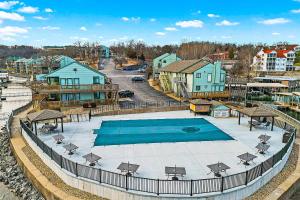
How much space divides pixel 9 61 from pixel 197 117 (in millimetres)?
123314

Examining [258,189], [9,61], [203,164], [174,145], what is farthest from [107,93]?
[9,61]

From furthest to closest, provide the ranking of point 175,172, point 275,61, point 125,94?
point 275,61
point 125,94
point 175,172

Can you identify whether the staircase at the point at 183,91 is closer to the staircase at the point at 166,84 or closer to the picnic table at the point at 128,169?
the staircase at the point at 166,84

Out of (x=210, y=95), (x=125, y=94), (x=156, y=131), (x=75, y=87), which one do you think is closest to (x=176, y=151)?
(x=156, y=131)

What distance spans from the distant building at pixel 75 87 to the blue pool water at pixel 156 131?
9.23m

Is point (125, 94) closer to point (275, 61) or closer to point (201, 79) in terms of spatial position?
point (201, 79)

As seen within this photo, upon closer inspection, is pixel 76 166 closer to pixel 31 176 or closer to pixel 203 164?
pixel 31 176

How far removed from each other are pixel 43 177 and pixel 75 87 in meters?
19.5

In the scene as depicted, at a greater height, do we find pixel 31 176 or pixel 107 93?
pixel 107 93

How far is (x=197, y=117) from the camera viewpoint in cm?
2636

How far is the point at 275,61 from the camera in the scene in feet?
272

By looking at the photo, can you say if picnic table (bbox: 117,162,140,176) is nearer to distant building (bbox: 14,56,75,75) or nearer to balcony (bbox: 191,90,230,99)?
balcony (bbox: 191,90,230,99)

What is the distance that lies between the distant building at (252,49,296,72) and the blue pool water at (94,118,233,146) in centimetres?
6750

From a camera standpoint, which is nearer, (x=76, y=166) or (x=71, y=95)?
(x=76, y=166)
